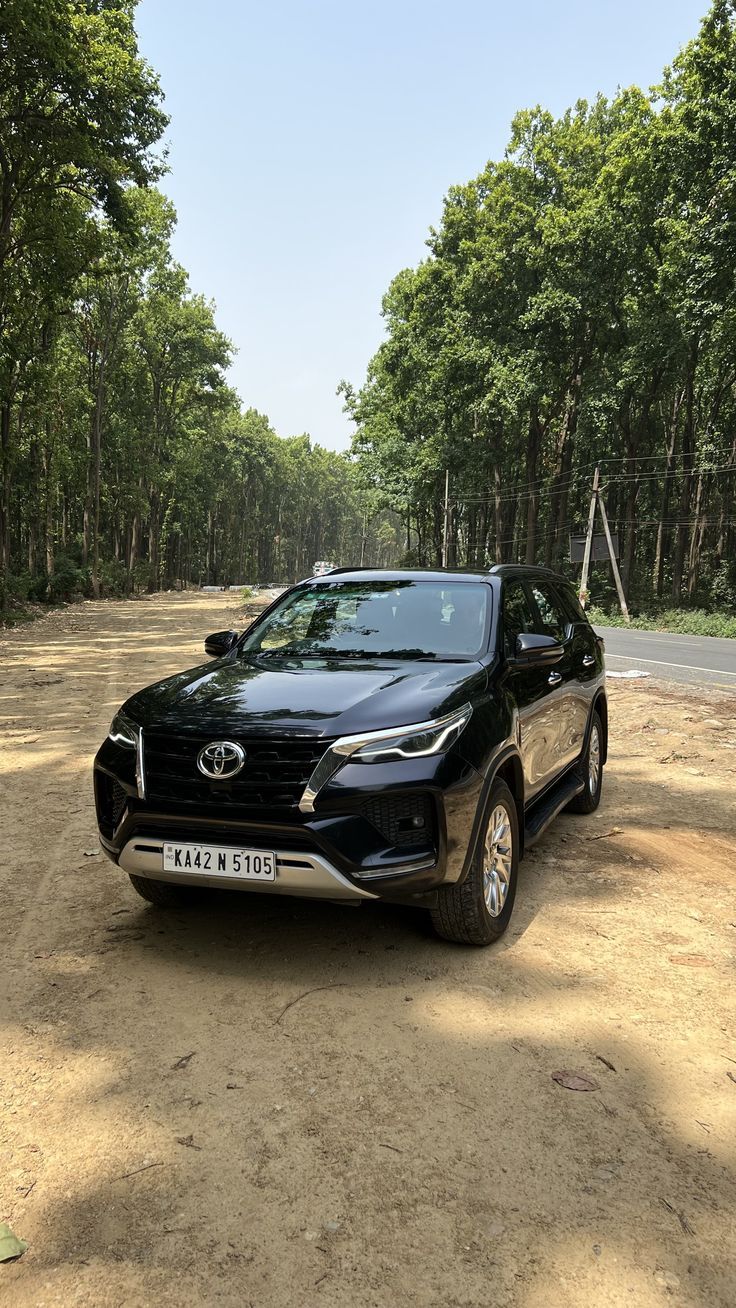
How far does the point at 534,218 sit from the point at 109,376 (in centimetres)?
2126

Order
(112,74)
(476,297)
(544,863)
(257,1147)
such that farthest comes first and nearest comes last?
(476,297)
(112,74)
(544,863)
(257,1147)

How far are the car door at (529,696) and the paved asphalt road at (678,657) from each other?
9254 millimetres

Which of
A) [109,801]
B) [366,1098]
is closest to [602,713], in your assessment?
[109,801]

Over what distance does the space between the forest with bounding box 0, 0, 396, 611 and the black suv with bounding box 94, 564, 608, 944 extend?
14.9 metres

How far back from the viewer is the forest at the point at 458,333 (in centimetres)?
1861

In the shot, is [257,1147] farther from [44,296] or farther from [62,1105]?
[44,296]

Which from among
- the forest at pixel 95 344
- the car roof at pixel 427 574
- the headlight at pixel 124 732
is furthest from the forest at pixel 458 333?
the headlight at pixel 124 732

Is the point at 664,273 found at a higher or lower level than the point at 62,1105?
higher

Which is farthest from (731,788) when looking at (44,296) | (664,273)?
(664,273)

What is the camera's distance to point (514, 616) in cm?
487

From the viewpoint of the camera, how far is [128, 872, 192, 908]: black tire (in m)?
4.09

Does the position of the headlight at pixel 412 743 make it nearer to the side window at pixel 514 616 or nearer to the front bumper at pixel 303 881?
the front bumper at pixel 303 881

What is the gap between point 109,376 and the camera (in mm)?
40500

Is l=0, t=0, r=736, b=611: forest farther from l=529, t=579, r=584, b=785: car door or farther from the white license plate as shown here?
the white license plate
